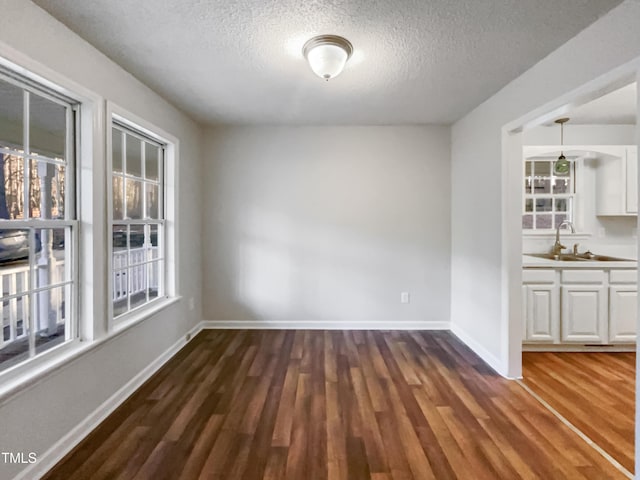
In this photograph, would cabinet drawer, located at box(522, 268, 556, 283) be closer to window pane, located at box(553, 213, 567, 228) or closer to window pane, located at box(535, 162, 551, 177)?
window pane, located at box(553, 213, 567, 228)

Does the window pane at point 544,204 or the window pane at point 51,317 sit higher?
the window pane at point 544,204

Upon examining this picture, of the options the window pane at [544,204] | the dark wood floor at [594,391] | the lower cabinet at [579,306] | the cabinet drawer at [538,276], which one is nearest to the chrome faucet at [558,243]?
the window pane at [544,204]

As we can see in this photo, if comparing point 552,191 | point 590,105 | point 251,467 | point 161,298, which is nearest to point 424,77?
point 590,105

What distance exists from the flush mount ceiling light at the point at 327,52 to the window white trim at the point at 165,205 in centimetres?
148

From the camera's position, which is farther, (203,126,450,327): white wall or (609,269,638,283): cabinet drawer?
(203,126,450,327): white wall

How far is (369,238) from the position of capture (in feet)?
13.1

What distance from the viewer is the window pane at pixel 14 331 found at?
168 cm

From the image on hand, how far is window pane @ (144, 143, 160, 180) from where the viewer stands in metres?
3.04

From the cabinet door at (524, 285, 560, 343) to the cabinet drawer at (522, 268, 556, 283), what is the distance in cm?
6

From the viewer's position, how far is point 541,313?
315 cm

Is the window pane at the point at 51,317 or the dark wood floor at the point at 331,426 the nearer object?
the dark wood floor at the point at 331,426

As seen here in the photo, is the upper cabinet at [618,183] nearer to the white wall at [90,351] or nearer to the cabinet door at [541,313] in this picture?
the cabinet door at [541,313]

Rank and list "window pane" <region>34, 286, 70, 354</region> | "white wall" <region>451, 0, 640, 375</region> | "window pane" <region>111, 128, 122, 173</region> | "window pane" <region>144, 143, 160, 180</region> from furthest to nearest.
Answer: "window pane" <region>144, 143, 160, 180</region> < "window pane" <region>111, 128, 122, 173</region> < "window pane" <region>34, 286, 70, 354</region> < "white wall" <region>451, 0, 640, 375</region>

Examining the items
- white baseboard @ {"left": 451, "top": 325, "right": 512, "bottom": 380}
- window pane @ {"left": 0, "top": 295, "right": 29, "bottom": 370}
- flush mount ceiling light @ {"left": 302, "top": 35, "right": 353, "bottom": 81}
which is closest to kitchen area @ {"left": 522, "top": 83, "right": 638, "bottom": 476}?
white baseboard @ {"left": 451, "top": 325, "right": 512, "bottom": 380}
